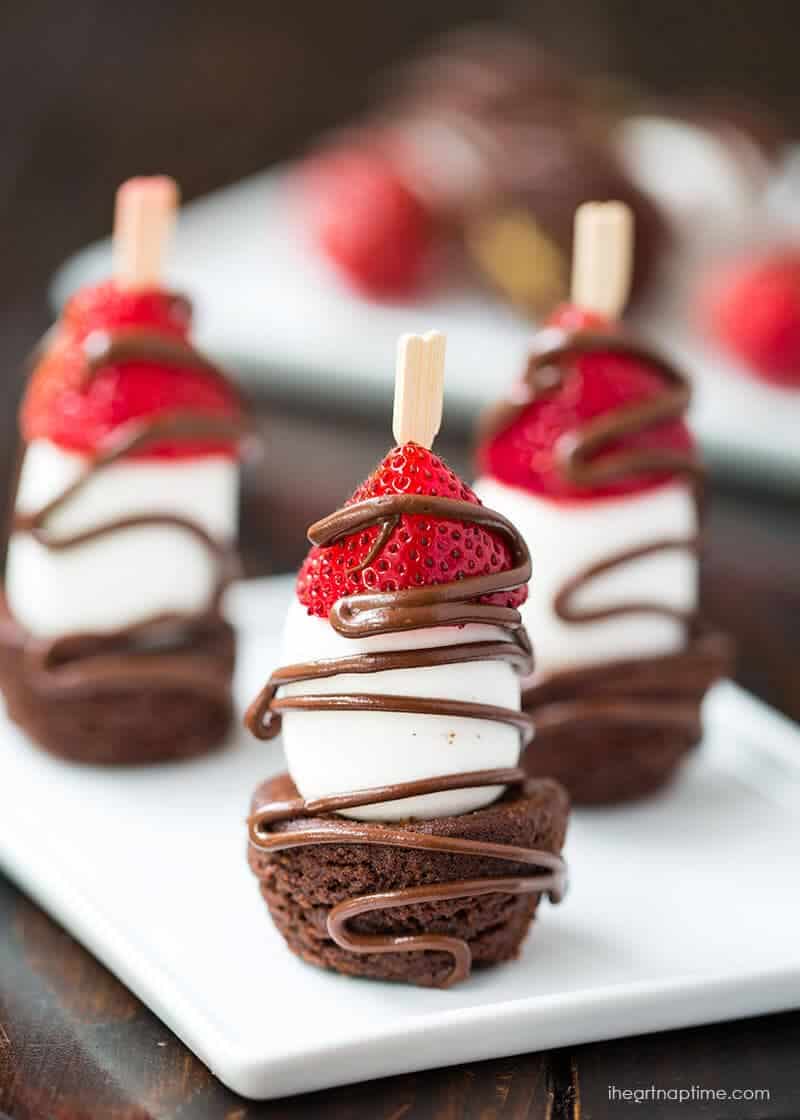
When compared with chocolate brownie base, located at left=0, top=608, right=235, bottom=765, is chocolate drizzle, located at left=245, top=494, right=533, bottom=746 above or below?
above

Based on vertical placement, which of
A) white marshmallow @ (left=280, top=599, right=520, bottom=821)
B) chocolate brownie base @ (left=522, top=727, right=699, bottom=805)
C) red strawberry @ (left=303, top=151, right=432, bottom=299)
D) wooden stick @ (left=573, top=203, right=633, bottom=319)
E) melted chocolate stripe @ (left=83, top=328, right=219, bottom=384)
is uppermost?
red strawberry @ (left=303, top=151, right=432, bottom=299)

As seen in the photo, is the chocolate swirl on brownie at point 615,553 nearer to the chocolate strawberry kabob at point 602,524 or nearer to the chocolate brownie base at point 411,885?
the chocolate strawberry kabob at point 602,524

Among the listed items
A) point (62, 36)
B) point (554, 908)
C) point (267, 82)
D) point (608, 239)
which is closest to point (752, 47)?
point (267, 82)

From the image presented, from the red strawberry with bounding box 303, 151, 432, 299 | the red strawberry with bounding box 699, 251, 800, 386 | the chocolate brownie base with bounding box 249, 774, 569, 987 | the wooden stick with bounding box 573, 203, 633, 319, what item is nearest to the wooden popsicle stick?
the chocolate brownie base with bounding box 249, 774, 569, 987

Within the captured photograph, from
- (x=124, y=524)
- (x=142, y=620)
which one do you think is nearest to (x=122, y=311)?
(x=124, y=524)

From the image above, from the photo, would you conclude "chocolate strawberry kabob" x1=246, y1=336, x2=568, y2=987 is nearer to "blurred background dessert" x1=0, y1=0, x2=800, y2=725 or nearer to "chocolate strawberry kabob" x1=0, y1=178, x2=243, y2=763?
"chocolate strawberry kabob" x1=0, y1=178, x2=243, y2=763

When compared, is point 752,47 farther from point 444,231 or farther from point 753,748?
point 753,748

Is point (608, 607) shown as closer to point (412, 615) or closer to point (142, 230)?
point (412, 615)
